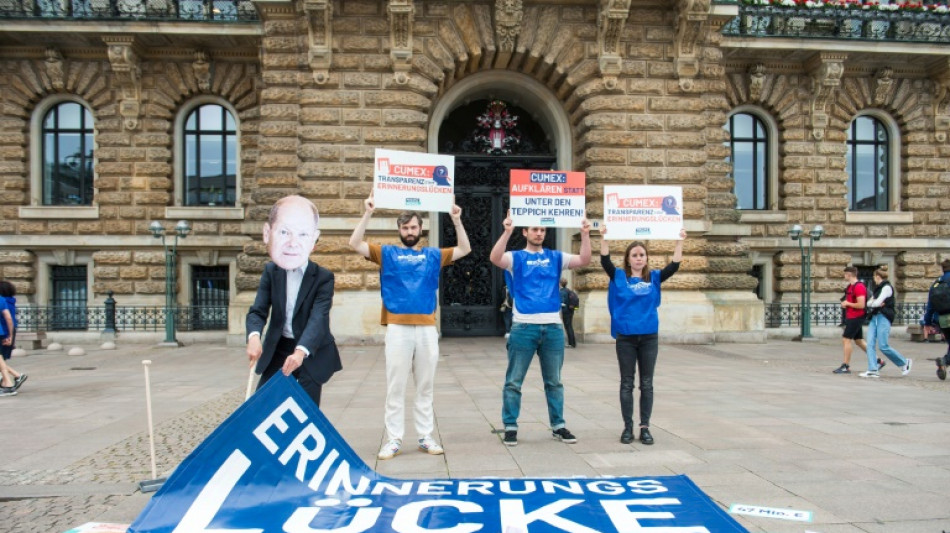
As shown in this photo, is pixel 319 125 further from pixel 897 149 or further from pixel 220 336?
pixel 897 149

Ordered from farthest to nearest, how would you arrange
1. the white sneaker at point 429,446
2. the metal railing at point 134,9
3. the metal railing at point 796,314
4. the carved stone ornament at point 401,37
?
the metal railing at point 796,314 → the metal railing at point 134,9 → the carved stone ornament at point 401,37 → the white sneaker at point 429,446

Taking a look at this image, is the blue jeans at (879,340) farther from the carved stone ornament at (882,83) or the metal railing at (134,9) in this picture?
the metal railing at (134,9)

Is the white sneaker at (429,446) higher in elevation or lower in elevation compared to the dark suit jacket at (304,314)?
lower

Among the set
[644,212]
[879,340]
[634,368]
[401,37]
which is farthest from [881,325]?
[401,37]

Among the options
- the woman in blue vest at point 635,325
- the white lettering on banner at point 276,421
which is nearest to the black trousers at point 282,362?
the white lettering on banner at point 276,421

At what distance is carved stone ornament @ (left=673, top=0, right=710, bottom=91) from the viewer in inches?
637

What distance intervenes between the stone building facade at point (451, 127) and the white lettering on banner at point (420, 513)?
11.7 meters

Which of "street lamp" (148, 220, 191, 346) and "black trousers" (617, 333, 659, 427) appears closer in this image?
"black trousers" (617, 333, 659, 427)

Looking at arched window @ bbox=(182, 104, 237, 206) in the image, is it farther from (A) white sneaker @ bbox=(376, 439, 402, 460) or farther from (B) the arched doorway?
(A) white sneaker @ bbox=(376, 439, 402, 460)

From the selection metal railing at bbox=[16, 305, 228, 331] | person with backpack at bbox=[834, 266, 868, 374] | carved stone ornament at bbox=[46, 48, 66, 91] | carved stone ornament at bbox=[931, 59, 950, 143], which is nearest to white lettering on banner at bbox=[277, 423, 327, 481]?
person with backpack at bbox=[834, 266, 868, 374]

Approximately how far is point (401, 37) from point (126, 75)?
8857 mm

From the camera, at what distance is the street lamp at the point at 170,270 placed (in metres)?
18.2

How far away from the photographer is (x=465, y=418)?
7598 mm

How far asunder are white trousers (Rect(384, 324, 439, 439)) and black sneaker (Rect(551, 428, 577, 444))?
1181mm
